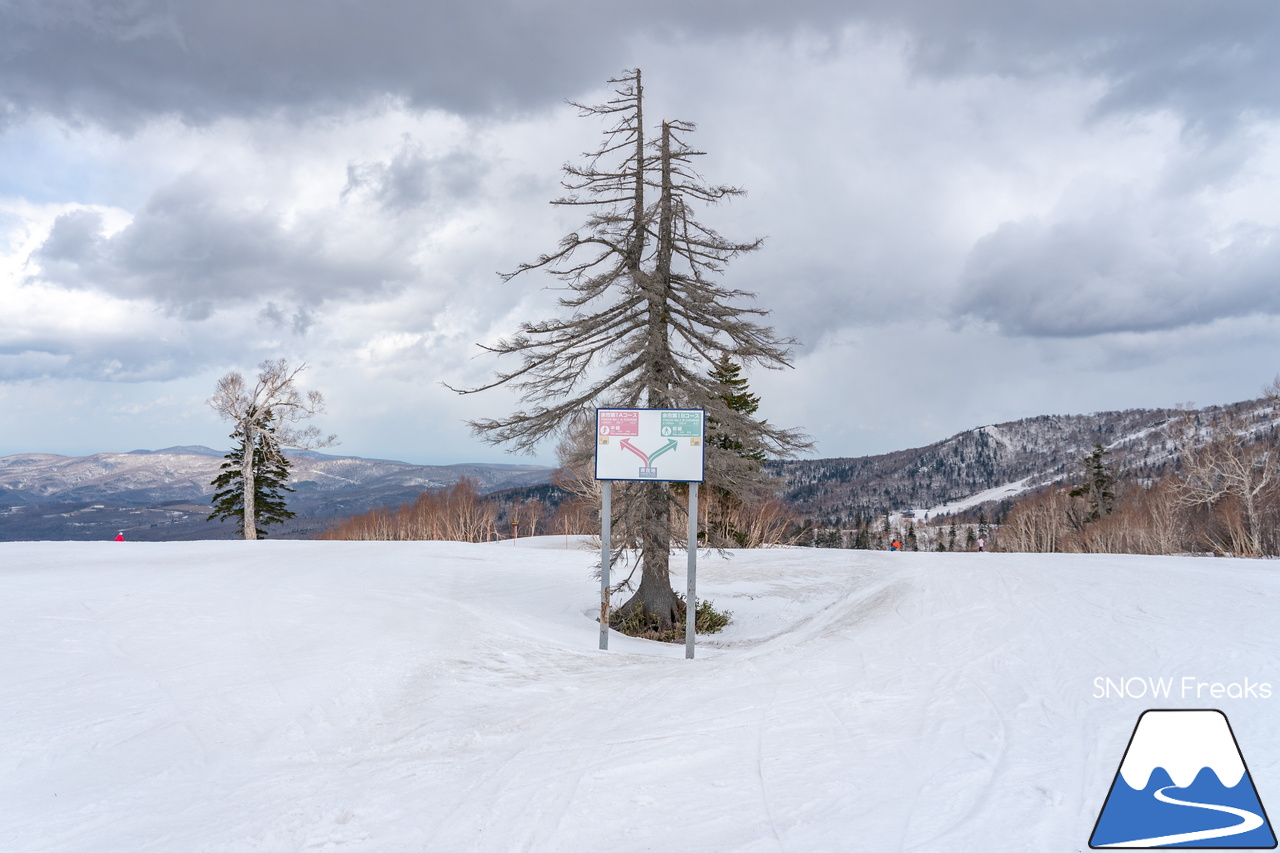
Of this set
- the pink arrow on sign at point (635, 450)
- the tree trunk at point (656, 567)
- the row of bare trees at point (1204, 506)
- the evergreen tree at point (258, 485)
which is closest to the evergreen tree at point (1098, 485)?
the row of bare trees at point (1204, 506)

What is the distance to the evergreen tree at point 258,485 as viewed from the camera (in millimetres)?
37812

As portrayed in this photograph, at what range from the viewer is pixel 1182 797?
13.3 feet

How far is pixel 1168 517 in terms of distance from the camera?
51812mm

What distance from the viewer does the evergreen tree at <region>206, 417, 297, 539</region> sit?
124 ft

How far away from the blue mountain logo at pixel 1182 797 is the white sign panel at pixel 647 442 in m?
8.21

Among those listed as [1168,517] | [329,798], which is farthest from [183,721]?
[1168,517]

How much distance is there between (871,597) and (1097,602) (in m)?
5.47

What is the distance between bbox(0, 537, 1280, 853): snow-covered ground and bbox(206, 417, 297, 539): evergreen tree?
25951 mm

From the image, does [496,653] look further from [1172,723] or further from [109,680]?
[1172,723]

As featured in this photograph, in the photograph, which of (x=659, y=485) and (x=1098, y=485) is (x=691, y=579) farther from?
(x=1098, y=485)

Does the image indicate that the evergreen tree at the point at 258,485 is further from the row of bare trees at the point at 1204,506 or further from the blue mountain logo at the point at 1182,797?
the row of bare trees at the point at 1204,506

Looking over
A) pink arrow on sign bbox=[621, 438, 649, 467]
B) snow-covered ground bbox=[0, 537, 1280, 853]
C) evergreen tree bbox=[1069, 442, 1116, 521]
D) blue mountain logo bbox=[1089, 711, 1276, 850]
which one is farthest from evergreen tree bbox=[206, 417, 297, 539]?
evergreen tree bbox=[1069, 442, 1116, 521]

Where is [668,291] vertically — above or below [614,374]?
above

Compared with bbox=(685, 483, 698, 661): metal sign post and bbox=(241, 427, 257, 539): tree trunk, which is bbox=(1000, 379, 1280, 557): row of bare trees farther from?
bbox=(241, 427, 257, 539): tree trunk
